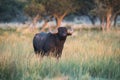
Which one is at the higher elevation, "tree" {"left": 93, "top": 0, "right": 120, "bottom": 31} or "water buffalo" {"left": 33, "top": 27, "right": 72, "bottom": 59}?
"water buffalo" {"left": 33, "top": 27, "right": 72, "bottom": 59}

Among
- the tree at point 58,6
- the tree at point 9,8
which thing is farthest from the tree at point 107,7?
the tree at point 9,8

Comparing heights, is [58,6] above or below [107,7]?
above

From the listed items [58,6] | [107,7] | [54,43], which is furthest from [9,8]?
[54,43]

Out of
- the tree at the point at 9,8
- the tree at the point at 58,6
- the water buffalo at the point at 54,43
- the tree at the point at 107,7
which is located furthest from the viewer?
the tree at the point at 9,8

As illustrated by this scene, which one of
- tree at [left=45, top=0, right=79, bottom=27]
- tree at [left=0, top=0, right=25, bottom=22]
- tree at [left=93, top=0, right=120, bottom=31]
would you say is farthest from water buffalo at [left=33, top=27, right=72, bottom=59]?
tree at [left=0, top=0, right=25, bottom=22]

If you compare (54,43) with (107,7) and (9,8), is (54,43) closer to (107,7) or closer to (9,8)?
(107,7)

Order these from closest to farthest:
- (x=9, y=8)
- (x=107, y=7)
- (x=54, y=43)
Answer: (x=54, y=43) → (x=107, y=7) → (x=9, y=8)

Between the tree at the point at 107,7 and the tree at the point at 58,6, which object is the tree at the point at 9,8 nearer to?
the tree at the point at 58,6

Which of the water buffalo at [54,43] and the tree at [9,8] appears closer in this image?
the water buffalo at [54,43]

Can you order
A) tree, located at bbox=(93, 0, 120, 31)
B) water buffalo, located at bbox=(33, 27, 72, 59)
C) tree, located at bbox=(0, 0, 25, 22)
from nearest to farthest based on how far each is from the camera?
water buffalo, located at bbox=(33, 27, 72, 59)
tree, located at bbox=(93, 0, 120, 31)
tree, located at bbox=(0, 0, 25, 22)

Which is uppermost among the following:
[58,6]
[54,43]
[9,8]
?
[54,43]

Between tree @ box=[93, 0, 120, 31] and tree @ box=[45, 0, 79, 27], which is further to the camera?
tree @ box=[45, 0, 79, 27]

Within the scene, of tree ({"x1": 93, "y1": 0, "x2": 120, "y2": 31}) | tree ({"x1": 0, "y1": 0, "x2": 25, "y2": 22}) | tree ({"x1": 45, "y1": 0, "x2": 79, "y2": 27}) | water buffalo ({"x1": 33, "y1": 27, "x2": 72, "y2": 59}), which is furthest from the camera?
tree ({"x1": 0, "y1": 0, "x2": 25, "y2": 22})

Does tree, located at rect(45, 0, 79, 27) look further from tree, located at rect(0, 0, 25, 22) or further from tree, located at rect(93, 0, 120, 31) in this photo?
Answer: tree, located at rect(0, 0, 25, 22)
